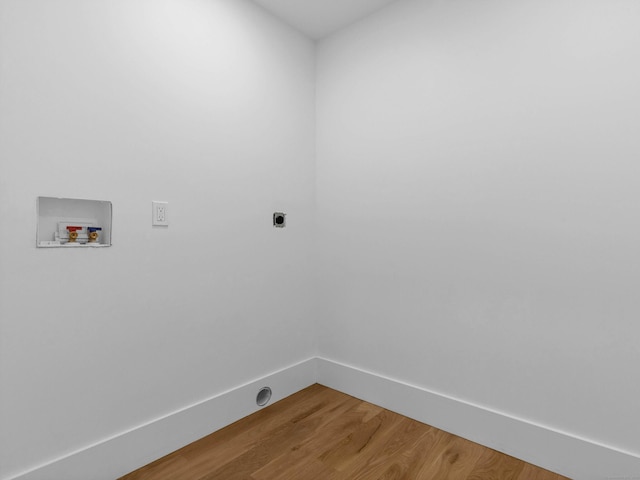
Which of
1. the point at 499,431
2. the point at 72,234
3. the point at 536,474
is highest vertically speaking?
the point at 72,234

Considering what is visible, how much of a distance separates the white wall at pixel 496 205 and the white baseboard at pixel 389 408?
2.2 inches

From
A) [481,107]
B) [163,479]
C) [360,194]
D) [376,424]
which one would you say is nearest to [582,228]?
[481,107]

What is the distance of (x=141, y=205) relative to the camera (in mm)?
1577

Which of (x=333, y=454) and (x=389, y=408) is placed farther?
(x=389, y=408)

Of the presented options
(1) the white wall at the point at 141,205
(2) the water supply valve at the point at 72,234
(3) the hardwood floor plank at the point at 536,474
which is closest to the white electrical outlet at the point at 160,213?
(1) the white wall at the point at 141,205

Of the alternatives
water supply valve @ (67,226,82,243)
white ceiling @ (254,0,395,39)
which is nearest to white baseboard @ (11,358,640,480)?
water supply valve @ (67,226,82,243)

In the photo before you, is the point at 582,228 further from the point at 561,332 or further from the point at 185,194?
the point at 185,194

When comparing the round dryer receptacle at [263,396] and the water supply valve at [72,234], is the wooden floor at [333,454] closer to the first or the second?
the round dryer receptacle at [263,396]

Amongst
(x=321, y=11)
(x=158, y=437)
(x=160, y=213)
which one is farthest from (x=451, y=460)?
(x=321, y=11)

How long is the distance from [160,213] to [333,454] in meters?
1.43

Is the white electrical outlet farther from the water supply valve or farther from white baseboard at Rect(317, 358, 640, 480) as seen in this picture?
white baseboard at Rect(317, 358, 640, 480)

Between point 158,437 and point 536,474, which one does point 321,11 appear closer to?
point 158,437

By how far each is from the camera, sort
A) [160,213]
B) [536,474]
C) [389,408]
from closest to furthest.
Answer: [536,474]
[160,213]
[389,408]

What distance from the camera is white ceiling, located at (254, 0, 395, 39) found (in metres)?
2.06
